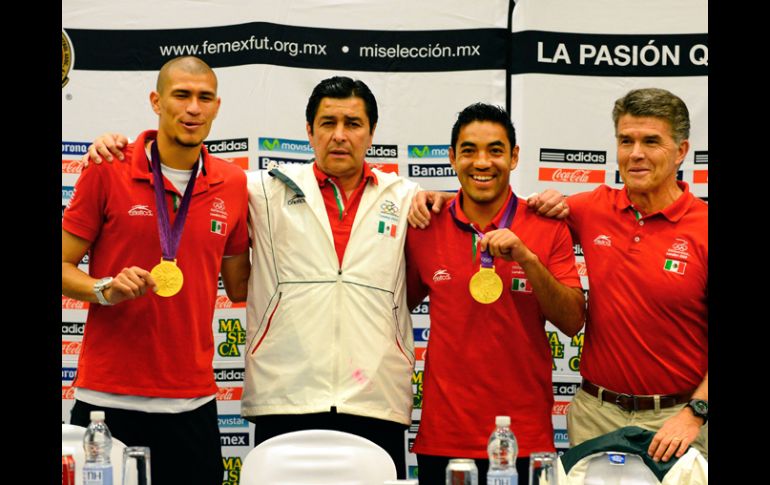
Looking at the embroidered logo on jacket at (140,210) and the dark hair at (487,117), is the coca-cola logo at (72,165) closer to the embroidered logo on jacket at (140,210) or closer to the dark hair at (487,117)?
the embroidered logo on jacket at (140,210)

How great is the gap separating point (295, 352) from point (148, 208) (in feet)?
2.60

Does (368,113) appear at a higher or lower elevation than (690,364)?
higher

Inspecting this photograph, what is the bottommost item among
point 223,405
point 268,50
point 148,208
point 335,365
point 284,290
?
point 223,405

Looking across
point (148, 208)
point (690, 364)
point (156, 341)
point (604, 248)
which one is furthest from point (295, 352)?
point (690, 364)

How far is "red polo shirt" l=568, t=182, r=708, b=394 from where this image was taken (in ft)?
11.3

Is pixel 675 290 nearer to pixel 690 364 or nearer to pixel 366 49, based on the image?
pixel 690 364

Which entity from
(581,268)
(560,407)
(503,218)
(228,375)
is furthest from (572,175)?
(228,375)

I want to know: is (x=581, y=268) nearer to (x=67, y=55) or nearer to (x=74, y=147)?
(x=74, y=147)

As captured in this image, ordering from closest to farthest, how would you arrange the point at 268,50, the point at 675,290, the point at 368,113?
the point at 675,290
the point at 368,113
the point at 268,50

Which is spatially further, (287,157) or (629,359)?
(287,157)

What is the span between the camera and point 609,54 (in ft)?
16.1

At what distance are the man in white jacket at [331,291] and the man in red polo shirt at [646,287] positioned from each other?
0.69 meters

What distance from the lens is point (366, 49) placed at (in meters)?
4.93

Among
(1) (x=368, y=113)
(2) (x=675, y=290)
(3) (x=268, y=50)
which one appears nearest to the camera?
(2) (x=675, y=290)
